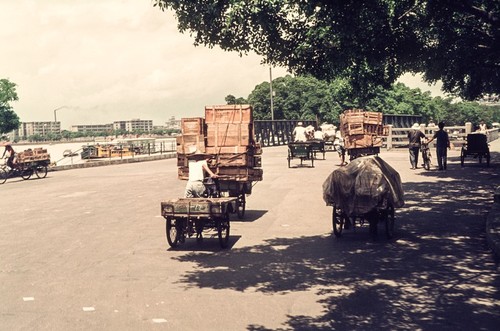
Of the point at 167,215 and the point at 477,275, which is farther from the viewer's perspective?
the point at 167,215

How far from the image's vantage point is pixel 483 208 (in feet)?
40.9

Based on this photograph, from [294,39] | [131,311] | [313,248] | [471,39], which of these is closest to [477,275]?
[313,248]

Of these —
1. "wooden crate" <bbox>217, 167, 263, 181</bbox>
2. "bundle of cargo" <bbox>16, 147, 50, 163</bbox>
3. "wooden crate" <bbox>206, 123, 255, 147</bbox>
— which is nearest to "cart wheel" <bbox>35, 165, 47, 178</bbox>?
"bundle of cargo" <bbox>16, 147, 50, 163</bbox>

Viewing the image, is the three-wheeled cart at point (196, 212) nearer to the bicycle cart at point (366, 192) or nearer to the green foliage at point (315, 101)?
the bicycle cart at point (366, 192)

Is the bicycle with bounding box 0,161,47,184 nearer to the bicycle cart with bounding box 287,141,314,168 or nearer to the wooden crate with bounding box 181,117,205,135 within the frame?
the bicycle cart with bounding box 287,141,314,168

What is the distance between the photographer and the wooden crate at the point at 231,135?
43.5 ft

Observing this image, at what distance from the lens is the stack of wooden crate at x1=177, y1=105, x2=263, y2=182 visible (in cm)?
1280

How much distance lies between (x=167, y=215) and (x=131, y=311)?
3.18m

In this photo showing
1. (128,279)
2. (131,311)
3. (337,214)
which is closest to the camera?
(131,311)

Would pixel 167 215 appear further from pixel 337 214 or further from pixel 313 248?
pixel 337 214

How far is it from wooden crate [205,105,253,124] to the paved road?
2.64m

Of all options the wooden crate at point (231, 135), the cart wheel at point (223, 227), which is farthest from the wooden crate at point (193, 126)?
the cart wheel at point (223, 227)

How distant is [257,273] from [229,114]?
6.82 metres

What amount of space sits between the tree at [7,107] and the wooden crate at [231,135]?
889 inches
